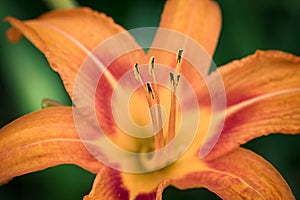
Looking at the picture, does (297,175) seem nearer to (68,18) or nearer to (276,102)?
(276,102)

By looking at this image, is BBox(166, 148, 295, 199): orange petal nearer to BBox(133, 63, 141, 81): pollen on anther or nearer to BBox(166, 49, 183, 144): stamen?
BBox(166, 49, 183, 144): stamen

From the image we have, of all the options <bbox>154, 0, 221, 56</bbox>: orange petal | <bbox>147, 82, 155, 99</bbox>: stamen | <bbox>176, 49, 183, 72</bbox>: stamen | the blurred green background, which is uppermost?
<bbox>154, 0, 221, 56</bbox>: orange petal

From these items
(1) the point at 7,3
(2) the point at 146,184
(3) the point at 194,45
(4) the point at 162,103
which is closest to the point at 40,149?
(2) the point at 146,184

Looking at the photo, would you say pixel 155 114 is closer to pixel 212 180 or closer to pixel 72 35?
pixel 212 180

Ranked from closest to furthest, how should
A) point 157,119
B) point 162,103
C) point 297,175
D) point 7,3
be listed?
point 157,119 → point 162,103 → point 297,175 → point 7,3

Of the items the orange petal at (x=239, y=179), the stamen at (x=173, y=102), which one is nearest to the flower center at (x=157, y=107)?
the stamen at (x=173, y=102)

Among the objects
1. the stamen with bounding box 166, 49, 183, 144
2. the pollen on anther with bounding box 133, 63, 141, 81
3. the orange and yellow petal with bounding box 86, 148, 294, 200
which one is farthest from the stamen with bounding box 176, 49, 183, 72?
the orange and yellow petal with bounding box 86, 148, 294, 200

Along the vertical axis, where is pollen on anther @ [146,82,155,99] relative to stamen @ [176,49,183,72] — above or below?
below

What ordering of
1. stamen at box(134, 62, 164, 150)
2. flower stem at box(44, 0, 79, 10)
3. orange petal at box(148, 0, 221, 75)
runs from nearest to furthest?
1. stamen at box(134, 62, 164, 150)
2. orange petal at box(148, 0, 221, 75)
3. flower stem at box(44, 0, 79, 10)

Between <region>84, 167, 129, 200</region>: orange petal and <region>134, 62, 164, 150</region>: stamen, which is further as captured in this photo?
<region>134, 62, 164, 150</region>: stamen
